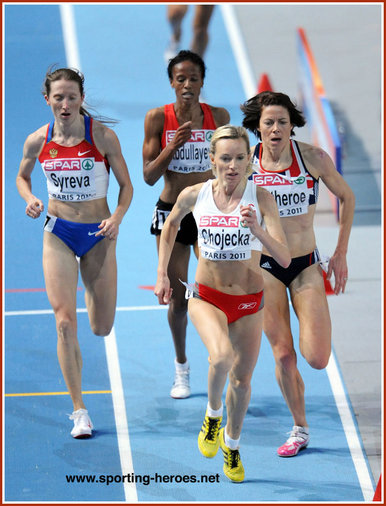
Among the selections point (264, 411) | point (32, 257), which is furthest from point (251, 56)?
point (264, 411)

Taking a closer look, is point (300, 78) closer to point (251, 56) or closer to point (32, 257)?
point (251, 56)

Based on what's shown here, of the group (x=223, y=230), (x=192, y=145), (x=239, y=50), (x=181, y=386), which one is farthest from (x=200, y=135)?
(x=239, y=50)

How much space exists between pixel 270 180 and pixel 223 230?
2.65 feet

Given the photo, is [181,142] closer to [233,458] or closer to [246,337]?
[246,337]

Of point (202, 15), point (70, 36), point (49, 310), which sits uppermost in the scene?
point (202, 15)

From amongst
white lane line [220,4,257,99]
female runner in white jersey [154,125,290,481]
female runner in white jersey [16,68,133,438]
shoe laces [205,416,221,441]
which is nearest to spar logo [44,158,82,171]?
female runner in white jersey [16,68,133,438]

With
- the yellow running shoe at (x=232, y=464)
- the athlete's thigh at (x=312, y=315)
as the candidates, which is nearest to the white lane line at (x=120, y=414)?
the yellow running shoe at (x=232, y=464)

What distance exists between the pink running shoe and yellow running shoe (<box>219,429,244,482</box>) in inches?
23.0

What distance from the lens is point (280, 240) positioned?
717 cm

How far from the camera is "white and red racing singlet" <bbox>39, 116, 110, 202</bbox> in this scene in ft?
26.6

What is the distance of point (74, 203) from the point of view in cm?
830

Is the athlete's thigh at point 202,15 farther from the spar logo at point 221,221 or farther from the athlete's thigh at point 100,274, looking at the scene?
the spar logo at point 221,221

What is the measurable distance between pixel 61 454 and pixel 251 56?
9536 mm

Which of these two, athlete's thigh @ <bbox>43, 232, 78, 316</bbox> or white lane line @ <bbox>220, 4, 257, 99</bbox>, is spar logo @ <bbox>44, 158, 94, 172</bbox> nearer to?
athlete's thigh @ <bbox>43, 232, 78, 316</bbox>
